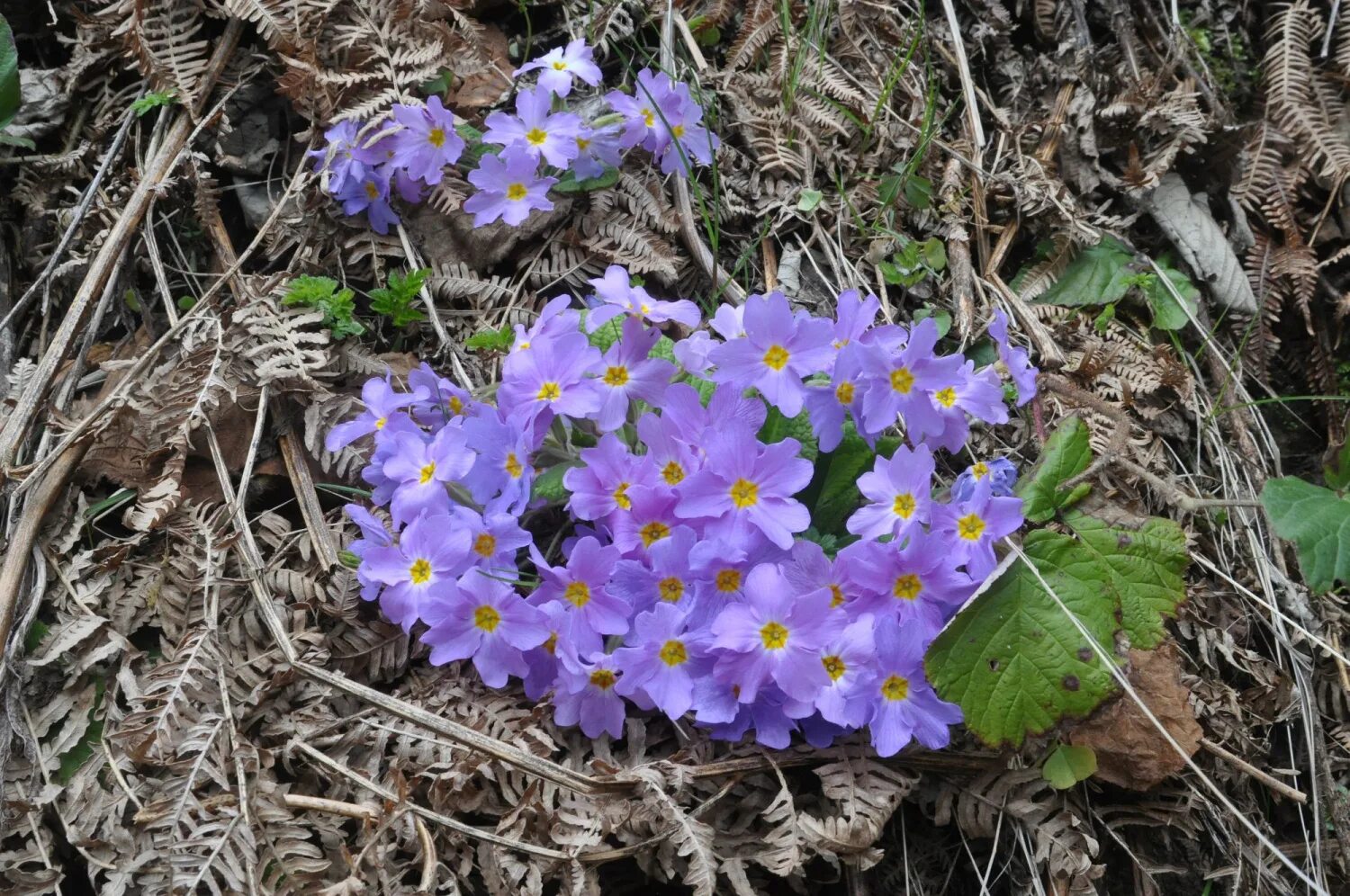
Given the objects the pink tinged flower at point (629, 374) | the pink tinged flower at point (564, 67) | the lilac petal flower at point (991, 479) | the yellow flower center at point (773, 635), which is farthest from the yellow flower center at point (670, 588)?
the pink tinged flower at point (564, 67)

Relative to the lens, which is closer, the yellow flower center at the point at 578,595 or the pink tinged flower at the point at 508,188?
the yellow flower center at the point at 578,595

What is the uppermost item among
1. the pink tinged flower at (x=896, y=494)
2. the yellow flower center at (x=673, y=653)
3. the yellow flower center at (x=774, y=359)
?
the yellow flower center at (x=774, y=359)

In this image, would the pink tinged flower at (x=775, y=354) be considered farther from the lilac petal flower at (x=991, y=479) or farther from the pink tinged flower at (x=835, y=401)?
the lilac petal flower at (x=991, y=479)

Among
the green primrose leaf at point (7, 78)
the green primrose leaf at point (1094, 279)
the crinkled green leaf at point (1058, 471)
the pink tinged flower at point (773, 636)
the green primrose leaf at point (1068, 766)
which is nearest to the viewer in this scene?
the pink tinged flower at point (773, 636)

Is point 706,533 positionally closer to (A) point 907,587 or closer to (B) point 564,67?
(A) point 907,587

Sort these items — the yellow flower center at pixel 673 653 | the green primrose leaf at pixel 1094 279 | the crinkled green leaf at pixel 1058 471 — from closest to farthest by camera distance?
the yellow flower center at pixel 673 653
the crinkled green leaf at pixel 1058 471
the green primrose leaf at pixel 1094 279

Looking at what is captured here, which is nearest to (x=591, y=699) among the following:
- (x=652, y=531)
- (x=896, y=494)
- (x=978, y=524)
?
(x=652, y=531)
